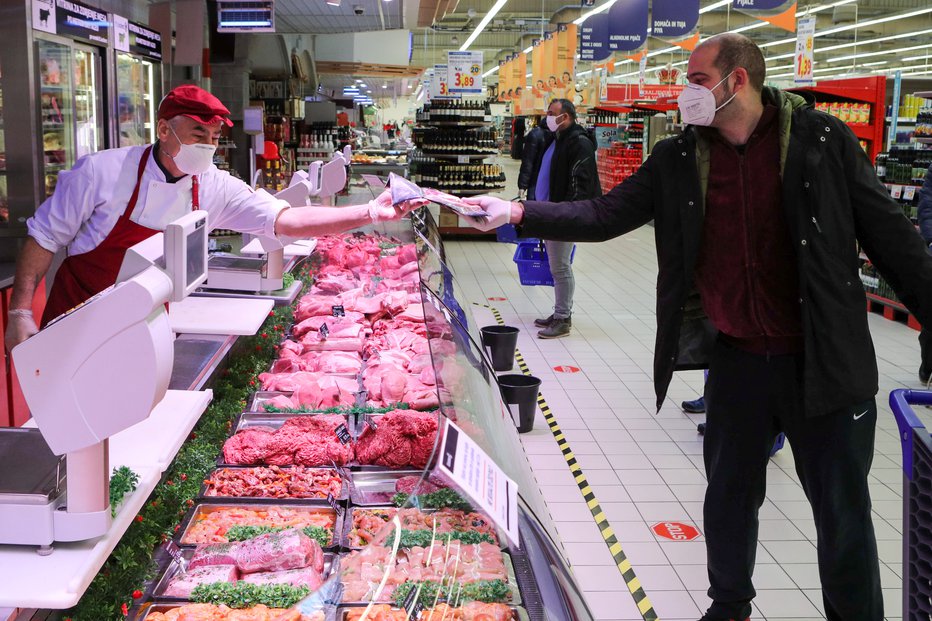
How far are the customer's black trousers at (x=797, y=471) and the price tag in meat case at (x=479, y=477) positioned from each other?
1330mm

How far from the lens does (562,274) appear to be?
329 inches

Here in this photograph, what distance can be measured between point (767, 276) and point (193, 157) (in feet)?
6.71

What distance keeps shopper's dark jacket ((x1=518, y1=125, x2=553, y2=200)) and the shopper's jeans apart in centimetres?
94

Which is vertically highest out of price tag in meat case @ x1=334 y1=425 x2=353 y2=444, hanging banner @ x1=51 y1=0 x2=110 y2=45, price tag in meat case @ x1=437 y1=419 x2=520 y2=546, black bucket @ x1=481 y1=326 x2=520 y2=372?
hanging banner @ x1=51 y1=0 x2=110 y2=45

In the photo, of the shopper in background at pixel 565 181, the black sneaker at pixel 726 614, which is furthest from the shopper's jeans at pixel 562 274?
the black sneaker at pixel 726 614

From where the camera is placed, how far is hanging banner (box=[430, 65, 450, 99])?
1817 centimetres

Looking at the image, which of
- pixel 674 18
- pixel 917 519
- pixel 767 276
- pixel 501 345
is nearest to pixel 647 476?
pixel 501 345

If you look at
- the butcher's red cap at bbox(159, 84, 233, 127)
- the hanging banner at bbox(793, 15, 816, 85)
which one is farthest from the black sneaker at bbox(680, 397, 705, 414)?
the hanging banner at bbox(793, 15, 816, 85)

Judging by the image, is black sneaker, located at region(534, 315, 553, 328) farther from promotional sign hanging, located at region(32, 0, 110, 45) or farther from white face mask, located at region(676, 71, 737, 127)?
white face mask, located at region(676, 71, 737, 127)

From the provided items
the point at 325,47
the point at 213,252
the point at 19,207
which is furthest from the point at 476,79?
the point at 213,252

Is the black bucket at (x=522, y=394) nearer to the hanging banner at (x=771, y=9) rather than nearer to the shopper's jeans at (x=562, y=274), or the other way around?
the shopper's jeans at (x=562, y=274)

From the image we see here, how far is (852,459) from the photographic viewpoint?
2.78m

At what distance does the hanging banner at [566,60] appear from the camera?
17703 mm

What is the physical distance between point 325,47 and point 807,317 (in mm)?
21339
